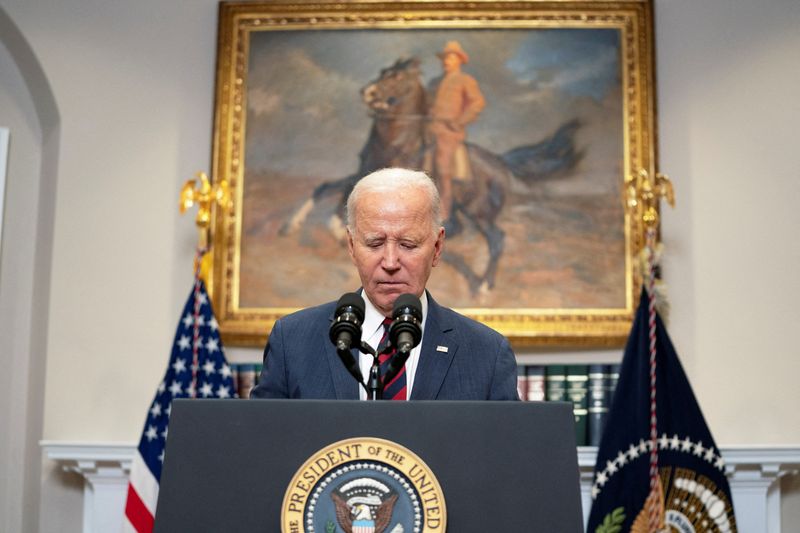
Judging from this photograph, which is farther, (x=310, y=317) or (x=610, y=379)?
(x=610, y=379)

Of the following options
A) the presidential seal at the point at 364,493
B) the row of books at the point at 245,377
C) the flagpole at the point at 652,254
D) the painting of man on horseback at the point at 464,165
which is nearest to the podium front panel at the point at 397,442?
the presidential seal at the point at 364,493

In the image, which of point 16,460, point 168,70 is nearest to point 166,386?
point 16,460

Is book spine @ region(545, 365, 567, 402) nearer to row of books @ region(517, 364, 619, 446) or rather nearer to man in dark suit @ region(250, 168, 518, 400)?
row of books @ region(517, 364, 619, 446)

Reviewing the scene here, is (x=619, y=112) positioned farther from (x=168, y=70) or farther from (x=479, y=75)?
(x=168, y=70)

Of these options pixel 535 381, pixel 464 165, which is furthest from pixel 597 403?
pixel 464 165

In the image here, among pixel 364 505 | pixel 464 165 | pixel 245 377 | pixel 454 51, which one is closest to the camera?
pixel 364 505

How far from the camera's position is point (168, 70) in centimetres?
617

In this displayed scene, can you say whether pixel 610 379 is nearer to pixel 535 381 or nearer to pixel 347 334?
pixel 535 381

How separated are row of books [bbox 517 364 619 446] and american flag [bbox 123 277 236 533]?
165cm

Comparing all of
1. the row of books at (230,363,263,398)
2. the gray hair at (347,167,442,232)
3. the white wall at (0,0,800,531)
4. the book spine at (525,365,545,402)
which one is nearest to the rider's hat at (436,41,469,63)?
the white wall at (0,0,800,531)

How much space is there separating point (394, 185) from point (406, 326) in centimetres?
82

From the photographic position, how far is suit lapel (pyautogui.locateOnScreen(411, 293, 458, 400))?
8.70 feet

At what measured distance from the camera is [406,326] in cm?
210

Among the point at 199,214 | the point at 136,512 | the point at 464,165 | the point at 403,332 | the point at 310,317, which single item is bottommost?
the point at 136,512
